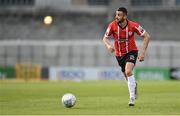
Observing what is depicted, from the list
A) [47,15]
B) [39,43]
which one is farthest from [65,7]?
[39,43]

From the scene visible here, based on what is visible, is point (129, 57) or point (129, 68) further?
point (129, 57)

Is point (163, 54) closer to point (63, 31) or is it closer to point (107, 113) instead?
point (63, 31)

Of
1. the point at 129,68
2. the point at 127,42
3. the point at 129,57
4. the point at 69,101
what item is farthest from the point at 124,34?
the point at 69,101

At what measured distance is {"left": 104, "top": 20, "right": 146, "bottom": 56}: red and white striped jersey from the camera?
19.5 meters

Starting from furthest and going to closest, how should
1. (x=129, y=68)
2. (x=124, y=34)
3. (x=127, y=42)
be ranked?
(x=127, y=42) < (x=124, y=34) < (x=129, y=68)

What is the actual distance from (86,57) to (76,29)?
4576 millimetres

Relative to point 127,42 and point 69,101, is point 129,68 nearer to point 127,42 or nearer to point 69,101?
point 127,42

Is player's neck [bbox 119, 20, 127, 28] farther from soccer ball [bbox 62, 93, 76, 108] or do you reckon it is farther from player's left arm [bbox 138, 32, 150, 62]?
soccer ball [bbox 62, 93, 76, 108]

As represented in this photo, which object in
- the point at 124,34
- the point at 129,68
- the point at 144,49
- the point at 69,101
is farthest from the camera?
the point at 124,34

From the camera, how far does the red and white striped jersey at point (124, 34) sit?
19.5 metres

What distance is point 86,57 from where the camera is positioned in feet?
191

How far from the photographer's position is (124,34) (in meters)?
19.5

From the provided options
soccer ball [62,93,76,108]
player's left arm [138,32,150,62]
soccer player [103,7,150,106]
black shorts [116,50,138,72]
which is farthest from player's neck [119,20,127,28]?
soccer ball [62,93,76,108]

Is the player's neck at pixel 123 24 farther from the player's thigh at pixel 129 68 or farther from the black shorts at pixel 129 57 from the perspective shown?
the player's thigh at pixel 129 68
